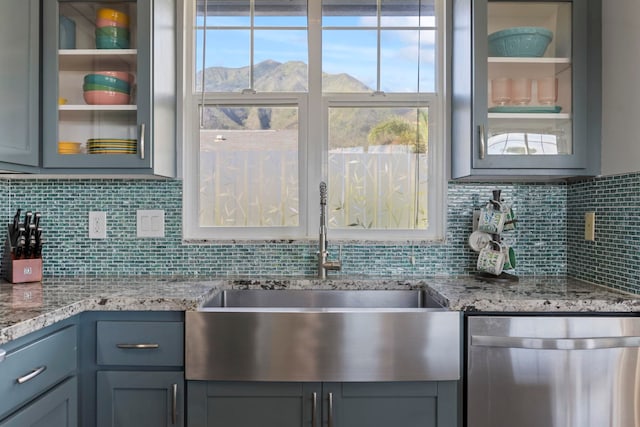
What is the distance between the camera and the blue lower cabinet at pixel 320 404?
141cm

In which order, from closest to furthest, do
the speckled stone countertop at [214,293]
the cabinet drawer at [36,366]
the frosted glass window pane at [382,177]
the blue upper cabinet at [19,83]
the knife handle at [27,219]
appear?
1. the cabinet drawer at [36,366]
2. the speckled stone countertop at [214,293]
3. the blue upper cabinet at [19,83]
4. the knife handle at [27,219]
5. the frosted glass window pane at [382,177]

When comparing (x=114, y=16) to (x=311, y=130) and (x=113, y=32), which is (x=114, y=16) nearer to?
(x=113, y=32)

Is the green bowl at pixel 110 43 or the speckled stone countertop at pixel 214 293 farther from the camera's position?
the green bowl at pixel 110 43

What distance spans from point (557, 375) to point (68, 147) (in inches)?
79.0

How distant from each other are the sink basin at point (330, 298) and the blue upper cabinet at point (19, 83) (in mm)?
954

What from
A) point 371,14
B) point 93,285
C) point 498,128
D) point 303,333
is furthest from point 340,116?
point 93,285

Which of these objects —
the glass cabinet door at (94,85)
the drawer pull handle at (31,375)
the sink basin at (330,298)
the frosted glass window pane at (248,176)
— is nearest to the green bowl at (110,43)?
the glass cabinet door at (94,85)

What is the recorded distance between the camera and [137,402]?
1.41 metres

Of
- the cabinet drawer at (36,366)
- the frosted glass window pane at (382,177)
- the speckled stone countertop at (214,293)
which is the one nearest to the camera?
the cabinet drawer at (36,366)

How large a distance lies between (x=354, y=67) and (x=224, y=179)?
0.84m

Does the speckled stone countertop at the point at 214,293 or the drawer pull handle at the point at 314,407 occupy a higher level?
the speckled stone countertop at the point at 214,293

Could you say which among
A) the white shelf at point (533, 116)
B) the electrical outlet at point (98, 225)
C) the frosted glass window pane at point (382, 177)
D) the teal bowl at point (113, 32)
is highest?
the teal bowl at point (113, 32)

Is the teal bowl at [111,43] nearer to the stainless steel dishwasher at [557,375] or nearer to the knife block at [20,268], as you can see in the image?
the knife block at [20,268]

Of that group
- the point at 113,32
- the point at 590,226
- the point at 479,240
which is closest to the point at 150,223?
the point at 113,32
